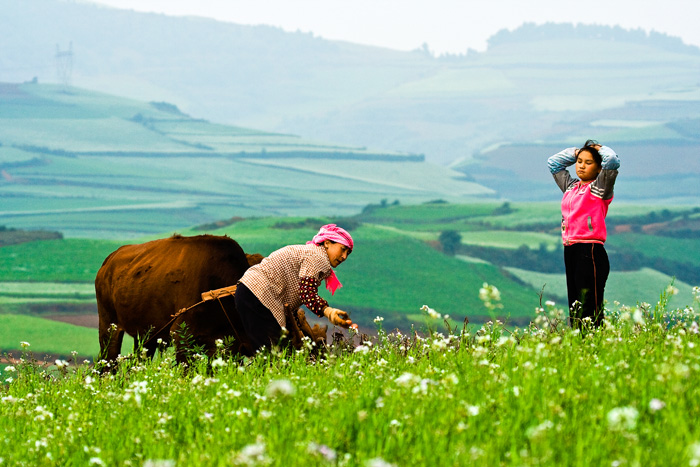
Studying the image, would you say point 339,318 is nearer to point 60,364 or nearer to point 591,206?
point 60,364

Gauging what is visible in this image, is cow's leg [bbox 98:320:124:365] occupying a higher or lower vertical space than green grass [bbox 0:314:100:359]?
higher

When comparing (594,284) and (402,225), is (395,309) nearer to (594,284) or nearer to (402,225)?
(402,225)

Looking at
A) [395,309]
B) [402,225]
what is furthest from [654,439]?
[402,225]

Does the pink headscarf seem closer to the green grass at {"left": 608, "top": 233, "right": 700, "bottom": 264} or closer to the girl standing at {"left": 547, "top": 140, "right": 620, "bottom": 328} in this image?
the girl standing at {"left": 547, "top": 140, "right": 620, "bottom": 328}

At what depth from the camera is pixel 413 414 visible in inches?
194

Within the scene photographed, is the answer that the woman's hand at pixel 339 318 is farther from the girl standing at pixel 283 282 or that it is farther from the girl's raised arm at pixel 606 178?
the girl's raised arm at pixel 606 178

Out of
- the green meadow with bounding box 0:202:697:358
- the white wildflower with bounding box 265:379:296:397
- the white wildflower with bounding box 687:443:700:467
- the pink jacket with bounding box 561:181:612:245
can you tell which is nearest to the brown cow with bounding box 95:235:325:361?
the pink jacket with bounding box 561:181:612:245

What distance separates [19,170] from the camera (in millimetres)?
185875

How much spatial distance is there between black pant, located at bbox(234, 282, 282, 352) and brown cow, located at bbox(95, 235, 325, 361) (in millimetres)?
592

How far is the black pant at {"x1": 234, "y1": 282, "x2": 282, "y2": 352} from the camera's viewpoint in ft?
25.2

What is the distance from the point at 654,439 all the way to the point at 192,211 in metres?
173

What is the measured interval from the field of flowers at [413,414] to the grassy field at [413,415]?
0.01 meters

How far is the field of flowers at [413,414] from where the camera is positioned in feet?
13.9

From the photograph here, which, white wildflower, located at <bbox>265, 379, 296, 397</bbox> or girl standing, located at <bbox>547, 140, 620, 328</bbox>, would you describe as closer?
white wildflower, located at <bbox>265, 379, 296, 397</bbox>
